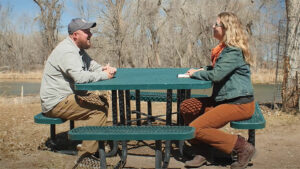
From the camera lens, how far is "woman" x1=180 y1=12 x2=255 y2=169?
303 centimetres

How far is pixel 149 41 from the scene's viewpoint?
66.4 ft

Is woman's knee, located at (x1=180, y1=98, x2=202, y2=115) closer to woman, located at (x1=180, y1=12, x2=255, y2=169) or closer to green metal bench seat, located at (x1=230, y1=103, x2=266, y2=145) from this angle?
woman, located at (x1=180, y1=12, x2=255, y2=169)

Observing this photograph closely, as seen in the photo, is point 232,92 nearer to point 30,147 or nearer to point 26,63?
point 30,147

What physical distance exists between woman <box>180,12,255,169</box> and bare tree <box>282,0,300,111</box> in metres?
3.37

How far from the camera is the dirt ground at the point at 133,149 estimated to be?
3.36 meters

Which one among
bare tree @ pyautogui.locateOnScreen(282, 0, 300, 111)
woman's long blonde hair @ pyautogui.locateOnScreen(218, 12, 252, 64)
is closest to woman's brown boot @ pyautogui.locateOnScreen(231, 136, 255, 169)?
woman's long blonde hair @ pyautogui.locateOnScreen(218, 12, 252, 64)

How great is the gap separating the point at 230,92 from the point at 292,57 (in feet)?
11.9

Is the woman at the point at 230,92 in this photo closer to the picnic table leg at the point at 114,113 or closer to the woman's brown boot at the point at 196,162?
the woman's brown boot at the point at 196,162

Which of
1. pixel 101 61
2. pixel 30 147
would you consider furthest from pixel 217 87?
pixel 101 61

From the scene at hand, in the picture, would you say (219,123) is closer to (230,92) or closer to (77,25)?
(230,92)

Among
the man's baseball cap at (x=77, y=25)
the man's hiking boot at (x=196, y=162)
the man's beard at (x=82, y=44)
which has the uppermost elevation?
the man's baseball cap at (x=77, y=25)

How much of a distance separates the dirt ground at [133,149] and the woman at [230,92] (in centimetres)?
33

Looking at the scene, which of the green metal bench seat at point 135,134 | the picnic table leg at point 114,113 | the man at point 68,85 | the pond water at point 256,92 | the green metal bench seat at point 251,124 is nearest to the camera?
the green metal bench seat at point 135,134

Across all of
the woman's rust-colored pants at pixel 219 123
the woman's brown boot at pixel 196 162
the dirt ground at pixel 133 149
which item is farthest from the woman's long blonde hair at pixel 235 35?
the dirt ground at pixel 133 149
